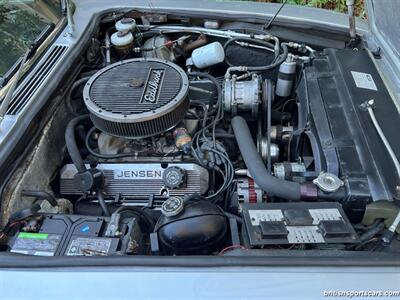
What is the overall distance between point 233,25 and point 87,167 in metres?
1.02

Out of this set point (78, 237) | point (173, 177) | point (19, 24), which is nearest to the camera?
point (78, 237)

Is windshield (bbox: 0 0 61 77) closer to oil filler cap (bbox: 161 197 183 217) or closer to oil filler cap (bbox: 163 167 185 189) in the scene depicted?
oil filler cap (bbox: 163 167 185 189)

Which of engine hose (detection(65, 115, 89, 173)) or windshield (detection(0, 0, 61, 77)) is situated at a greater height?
windshield (detection(0, 0, 61, 77))

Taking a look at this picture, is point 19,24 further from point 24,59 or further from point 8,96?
point 8,96

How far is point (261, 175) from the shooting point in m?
1.44

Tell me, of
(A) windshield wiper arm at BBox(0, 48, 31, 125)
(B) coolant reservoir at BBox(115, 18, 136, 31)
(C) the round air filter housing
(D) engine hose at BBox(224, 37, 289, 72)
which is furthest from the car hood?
(A) windshield wiper arm at BBox(0, 48, 31, 125)

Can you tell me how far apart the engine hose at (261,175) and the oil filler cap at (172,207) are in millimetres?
273

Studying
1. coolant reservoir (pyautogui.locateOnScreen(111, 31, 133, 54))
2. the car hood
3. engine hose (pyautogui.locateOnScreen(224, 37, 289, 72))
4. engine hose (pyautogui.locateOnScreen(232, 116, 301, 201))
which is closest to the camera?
engine hose (pyautogui.locateOnScreen(232, 116, 301, 201))

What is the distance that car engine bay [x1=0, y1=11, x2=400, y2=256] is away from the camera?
4.19 feet

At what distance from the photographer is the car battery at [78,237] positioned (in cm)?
126

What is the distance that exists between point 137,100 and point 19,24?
74 centimetres

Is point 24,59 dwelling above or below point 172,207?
above

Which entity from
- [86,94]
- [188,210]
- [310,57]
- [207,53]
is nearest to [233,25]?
[207,53]

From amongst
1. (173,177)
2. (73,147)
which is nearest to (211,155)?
(173,177)
